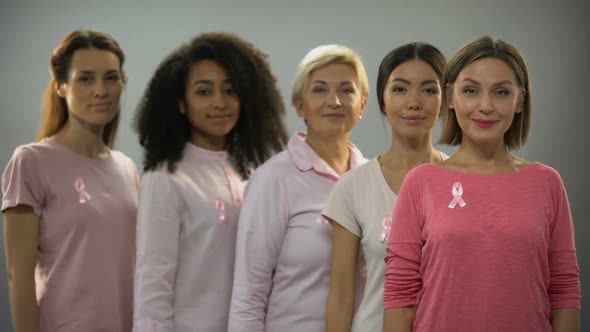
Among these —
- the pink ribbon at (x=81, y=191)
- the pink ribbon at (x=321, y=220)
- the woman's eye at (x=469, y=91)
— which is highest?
the woman's eye at (x=469, y=91)

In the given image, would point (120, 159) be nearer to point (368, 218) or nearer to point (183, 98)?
point (183, 98)

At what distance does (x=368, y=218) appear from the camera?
229cm

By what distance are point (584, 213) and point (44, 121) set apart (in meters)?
2.54

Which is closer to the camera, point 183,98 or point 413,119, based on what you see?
point 413,119

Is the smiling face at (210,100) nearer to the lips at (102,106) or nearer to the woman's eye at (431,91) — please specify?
the lips at (102,106)

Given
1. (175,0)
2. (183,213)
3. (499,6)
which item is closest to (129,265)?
(183,213)

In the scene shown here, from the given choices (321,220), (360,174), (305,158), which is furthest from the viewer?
(305,158)

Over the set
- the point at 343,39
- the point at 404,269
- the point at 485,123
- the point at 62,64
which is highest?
the point at 343,39

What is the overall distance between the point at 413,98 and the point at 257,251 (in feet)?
2.12

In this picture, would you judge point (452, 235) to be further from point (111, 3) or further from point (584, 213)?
point (111, 3)

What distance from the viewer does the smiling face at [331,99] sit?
2602 mm

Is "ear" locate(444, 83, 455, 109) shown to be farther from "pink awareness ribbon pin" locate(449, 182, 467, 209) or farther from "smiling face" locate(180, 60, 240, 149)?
"smiling face" locate(180, 60, 240, 149)

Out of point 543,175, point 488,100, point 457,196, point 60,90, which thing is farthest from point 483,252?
point 60,90

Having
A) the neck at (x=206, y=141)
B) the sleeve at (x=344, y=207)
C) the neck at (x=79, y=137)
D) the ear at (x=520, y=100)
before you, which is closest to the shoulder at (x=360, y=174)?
the sleeve at (x=344, y=207)
